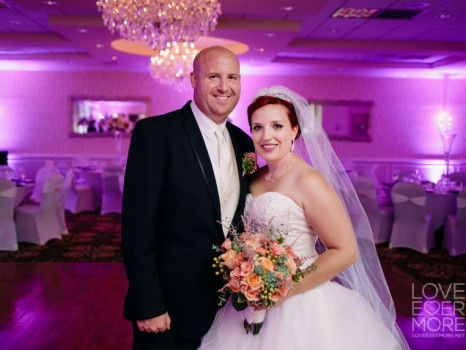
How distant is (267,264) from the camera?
1.66m

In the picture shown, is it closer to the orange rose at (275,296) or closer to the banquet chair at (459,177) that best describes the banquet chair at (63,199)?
the orange rose at (275,296)

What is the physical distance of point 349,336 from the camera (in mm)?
1966

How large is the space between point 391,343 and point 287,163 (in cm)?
89

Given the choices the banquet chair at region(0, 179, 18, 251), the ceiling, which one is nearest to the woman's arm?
the ceiling

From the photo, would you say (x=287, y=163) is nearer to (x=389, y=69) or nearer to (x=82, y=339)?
(x=82, y=339)

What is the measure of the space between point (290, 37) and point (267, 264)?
6.48 metres

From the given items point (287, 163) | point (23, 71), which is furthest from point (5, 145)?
point (287, 163)

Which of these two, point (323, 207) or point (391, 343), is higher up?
point (323, 207)

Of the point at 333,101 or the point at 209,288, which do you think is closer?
the point at 209,288

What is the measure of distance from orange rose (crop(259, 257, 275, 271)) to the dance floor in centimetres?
233

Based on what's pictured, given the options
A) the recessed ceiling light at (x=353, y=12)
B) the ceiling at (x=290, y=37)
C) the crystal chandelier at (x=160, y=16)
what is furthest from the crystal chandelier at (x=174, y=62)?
the recessed ceiling light at (x=353, y=12)

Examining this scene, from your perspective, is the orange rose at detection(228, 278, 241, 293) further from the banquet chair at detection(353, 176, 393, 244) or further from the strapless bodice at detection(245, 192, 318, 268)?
the banquet chair at detection(353, 176, 393, 244)

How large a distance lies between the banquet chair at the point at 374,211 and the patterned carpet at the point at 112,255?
0.70 ft

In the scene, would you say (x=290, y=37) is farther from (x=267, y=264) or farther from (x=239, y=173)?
(x=267, y=264)
